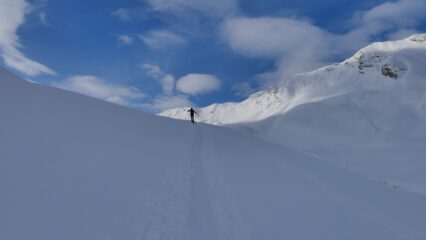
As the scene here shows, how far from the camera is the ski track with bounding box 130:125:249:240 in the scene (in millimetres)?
10266

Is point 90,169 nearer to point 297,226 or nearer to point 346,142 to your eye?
point 297,226

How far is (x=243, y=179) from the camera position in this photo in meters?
16.8

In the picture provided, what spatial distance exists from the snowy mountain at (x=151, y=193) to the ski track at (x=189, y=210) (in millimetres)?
30

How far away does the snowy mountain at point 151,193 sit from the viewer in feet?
32.4

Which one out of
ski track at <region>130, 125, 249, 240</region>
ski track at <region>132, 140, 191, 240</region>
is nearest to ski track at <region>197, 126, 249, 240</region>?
ski track at <region>130, 125, 249, 240</region>

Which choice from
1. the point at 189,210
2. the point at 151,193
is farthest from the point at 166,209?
the point at 151,193

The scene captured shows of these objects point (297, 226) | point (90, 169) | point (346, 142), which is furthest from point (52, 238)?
point (346, 142)

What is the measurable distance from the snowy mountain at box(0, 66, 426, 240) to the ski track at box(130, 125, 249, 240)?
3cm

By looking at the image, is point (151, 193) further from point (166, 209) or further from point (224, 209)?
point (224, 209)

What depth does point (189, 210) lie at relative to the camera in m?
11.9

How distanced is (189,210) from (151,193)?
1.57 metres

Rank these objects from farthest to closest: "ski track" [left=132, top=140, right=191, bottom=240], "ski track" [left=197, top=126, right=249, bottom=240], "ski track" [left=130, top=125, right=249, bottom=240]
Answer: "ski track" [left=197, top=126, right=249, bottom=240] → "ski track" [left=130, top=125, right=249, bottom=240] → "ski track" [left=132, top=140, right=191, bottom=240]

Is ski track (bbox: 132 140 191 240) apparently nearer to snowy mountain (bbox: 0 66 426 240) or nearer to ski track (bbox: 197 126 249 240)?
snowy mountain (bbox: 0 66 426 240)

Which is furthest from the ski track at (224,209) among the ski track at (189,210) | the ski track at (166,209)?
the ski track at (166,209)
